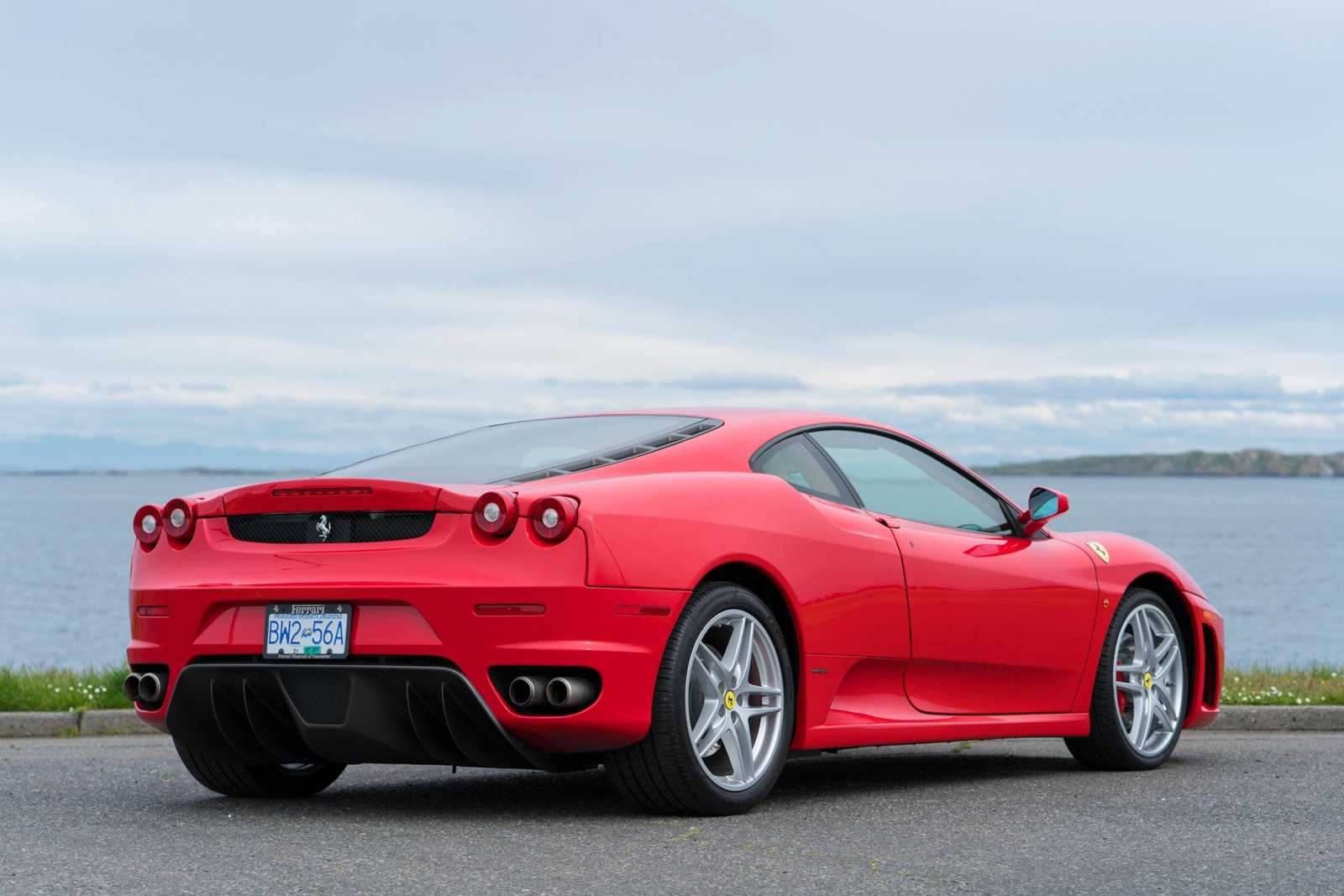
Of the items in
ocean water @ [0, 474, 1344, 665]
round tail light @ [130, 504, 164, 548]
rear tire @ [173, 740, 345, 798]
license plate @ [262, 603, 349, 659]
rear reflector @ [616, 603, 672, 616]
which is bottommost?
ocean water @ [0, 474, 1344, 665]

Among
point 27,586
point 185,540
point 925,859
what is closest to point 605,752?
point 925,859

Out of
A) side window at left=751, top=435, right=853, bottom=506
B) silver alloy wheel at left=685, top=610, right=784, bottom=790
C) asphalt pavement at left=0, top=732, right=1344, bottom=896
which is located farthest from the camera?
side window at left=751, top=435, right=853, bottom=506

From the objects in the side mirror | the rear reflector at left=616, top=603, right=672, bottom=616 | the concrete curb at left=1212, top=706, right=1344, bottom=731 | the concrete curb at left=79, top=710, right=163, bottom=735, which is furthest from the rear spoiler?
the concrete curb at left=1212, top=706, right=1344, bottom=731

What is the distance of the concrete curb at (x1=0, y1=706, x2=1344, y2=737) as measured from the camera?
941 centimetres

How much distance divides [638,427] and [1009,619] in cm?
177

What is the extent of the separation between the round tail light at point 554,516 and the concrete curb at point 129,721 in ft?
16.6

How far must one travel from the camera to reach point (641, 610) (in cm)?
520

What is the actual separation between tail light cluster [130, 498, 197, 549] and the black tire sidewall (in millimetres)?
1713

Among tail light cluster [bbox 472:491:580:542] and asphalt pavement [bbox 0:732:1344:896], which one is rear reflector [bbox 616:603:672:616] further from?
asphalt pavement [bbox 0:732:1344:896]

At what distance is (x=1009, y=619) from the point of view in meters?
6.78

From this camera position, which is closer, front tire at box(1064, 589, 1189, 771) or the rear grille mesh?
the rear grille mesh

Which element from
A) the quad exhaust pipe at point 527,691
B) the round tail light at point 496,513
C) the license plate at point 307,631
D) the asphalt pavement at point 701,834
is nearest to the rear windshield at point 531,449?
the round tail light at point 496,513

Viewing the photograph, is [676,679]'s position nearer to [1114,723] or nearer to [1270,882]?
[1270,882]

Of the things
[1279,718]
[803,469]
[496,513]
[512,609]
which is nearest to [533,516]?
[496,513]
